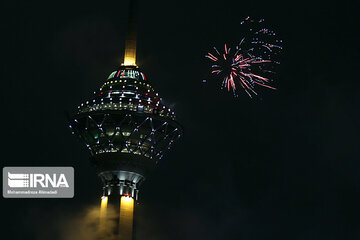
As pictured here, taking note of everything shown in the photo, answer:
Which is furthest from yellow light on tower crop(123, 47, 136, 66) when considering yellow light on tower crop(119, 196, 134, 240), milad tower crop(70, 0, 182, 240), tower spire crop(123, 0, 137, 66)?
yellow light on tower crop(119, 196, 134, 240)

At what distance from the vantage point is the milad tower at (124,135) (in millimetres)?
148625

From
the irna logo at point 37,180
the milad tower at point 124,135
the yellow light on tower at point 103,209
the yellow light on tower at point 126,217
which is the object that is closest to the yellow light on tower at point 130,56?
the milad tower at point 124,135

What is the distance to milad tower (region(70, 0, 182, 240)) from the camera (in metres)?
149

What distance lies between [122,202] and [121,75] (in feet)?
87.2

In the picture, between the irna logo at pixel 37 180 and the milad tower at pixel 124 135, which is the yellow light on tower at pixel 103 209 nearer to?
the milad tower at pixel 124 135

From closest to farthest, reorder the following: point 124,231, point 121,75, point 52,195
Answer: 1. point 52,195
2. point 124,231
3. point 121,75

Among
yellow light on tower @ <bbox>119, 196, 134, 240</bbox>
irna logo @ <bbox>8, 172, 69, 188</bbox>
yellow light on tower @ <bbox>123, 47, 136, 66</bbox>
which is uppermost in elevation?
yellow light on tower @ <bbox>123, 47, 136, 66</bbox>

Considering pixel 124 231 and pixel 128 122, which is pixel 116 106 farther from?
pixel 124 231

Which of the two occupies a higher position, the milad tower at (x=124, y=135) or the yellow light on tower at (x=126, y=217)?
the milad tower at (x=124, y=135)

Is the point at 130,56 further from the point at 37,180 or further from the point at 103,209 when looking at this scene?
the point at 37,180

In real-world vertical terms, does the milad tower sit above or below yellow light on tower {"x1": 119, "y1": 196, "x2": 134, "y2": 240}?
above

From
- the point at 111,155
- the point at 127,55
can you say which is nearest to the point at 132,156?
the point at 111,155

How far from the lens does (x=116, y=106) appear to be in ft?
497

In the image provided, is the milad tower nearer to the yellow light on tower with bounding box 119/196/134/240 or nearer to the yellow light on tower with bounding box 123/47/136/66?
the yellow light on tower with bounding box 119/196/134/240
